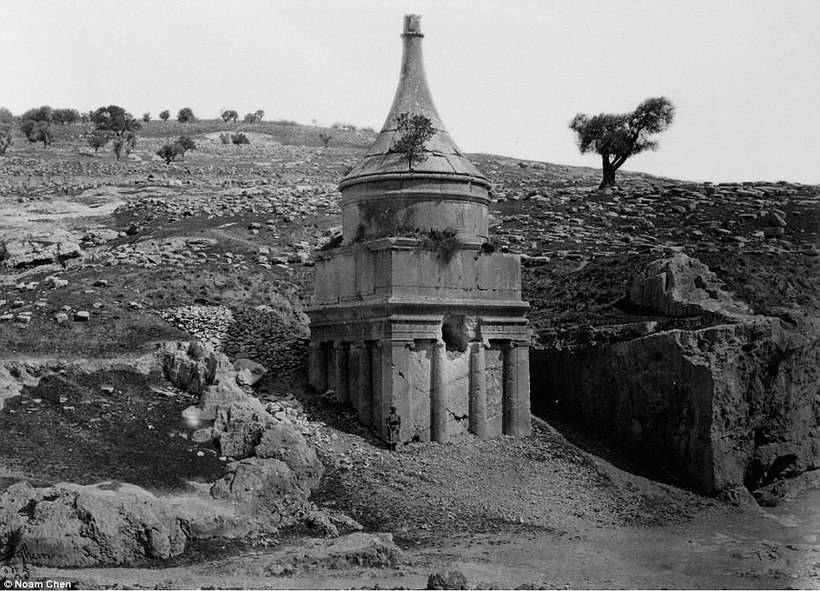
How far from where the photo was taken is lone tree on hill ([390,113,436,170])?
25.7 m

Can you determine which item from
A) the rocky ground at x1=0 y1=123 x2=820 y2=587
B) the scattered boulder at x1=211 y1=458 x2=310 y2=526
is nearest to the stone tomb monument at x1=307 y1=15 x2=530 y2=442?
the rocky ground at x1=0 y1=123 x2=820 y2=587

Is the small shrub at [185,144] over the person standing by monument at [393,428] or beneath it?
over

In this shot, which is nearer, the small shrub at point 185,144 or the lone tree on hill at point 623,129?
the lone tree on hill at point 623,129

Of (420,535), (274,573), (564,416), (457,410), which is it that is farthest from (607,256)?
(274,573)

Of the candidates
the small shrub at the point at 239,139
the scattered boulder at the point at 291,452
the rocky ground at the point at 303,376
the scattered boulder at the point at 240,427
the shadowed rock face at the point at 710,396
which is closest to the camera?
the rocky ground at the point at 303,376

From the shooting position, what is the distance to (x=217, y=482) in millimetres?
21609

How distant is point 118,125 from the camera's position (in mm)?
73750

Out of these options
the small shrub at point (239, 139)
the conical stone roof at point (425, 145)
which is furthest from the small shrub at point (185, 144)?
the conical stone roof at point (425, 145)

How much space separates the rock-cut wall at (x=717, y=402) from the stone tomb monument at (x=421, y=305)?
217cm

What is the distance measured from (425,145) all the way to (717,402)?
721 centimetres

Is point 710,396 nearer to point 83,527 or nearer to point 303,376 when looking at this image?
point 303,376

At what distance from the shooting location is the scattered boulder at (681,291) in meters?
27.3

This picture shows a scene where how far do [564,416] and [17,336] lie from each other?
10847 mm

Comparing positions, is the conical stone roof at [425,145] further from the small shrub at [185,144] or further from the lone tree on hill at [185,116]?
the lone tree on hill at [185,116]
